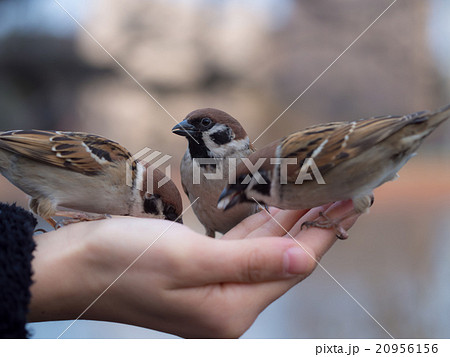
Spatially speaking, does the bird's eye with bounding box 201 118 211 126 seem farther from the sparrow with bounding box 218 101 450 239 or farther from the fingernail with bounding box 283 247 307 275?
the fingernail with bounding box 283 247 307 275

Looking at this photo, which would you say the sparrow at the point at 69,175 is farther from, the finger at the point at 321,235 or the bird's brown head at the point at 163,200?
the finger at the point at 321,235

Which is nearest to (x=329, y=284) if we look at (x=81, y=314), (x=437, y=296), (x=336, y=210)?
(x=437, y=296)

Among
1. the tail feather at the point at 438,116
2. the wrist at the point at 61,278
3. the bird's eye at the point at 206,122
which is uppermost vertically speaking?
the tail feather at the point at 438,116

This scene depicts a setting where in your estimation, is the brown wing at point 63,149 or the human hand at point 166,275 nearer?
the human hand at point 166,275

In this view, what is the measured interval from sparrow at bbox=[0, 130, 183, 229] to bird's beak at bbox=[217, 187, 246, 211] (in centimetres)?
39

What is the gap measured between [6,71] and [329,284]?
3.76 metres

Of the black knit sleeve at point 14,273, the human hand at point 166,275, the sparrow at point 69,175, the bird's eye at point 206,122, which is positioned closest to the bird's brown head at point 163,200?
the sparrow at point 69,175

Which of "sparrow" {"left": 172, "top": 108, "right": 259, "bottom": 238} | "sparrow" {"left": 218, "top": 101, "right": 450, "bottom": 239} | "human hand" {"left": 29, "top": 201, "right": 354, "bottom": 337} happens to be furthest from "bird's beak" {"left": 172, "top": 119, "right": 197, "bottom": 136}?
"human hand" {"left": 29, "top": 201, "right": 354, "bottom": 337}

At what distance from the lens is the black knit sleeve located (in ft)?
3.17

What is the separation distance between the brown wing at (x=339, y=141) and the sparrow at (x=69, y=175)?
2.06 ft

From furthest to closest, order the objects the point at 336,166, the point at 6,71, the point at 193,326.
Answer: the point at 6,71, the point at 336,166, the point at 193,326

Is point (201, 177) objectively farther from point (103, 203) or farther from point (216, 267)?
point (216, 267)

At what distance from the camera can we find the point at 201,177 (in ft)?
5.71

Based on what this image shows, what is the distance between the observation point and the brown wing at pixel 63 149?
5.45 ft
